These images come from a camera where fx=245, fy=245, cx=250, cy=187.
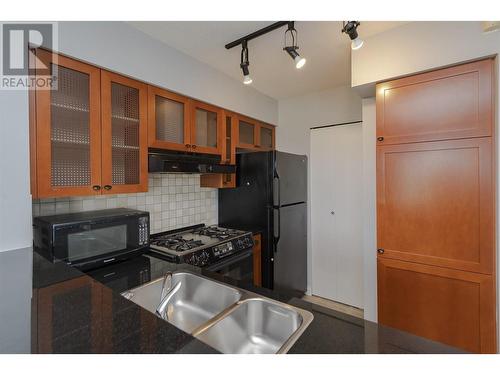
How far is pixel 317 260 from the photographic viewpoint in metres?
2.98

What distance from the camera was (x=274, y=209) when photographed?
248 centimetres

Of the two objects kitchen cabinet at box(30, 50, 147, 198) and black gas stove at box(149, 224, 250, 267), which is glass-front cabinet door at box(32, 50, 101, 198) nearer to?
kitchen cabinet at box(30, 50, 147, 198)

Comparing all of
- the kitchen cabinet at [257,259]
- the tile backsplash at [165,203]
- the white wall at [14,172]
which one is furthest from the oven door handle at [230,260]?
the white wall at [14,172]

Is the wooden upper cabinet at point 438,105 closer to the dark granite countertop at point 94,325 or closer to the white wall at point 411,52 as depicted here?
the white wall at point 411,52

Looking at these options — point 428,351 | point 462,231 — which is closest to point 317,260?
point 462,231

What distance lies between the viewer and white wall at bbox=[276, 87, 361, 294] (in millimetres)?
2727

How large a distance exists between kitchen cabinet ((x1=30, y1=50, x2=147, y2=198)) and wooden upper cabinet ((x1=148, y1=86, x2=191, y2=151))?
6cm

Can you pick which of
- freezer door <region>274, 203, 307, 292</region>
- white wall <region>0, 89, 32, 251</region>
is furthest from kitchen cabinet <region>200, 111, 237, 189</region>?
white wall <region>0, 89, 32, 251</region>

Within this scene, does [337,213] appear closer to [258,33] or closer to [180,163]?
[180,163]

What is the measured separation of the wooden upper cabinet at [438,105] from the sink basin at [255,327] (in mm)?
1397

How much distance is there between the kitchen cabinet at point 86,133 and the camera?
1.35 m

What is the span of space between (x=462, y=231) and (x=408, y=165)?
0.50 metres

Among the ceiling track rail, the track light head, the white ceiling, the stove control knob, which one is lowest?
the stove control knob
